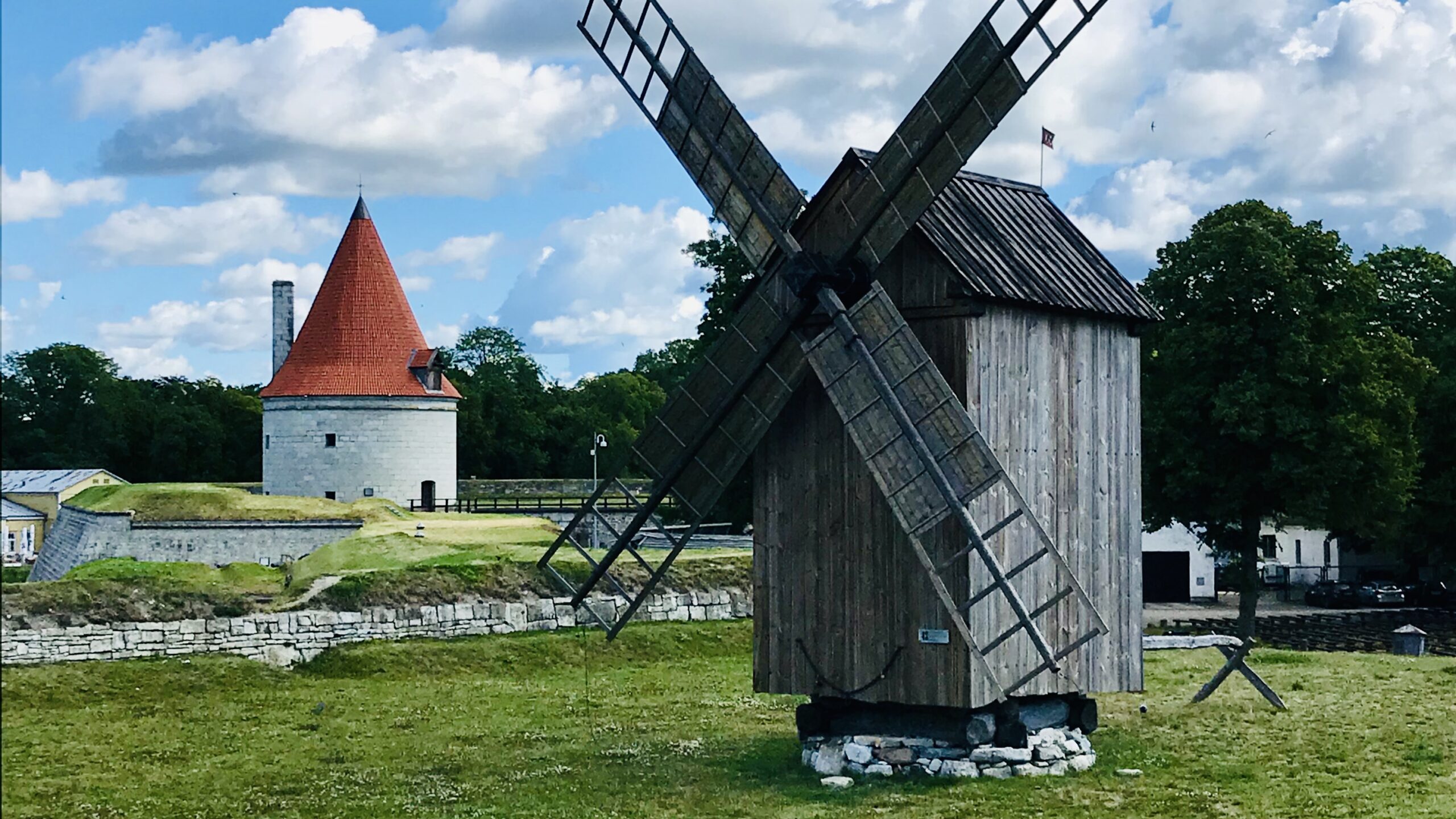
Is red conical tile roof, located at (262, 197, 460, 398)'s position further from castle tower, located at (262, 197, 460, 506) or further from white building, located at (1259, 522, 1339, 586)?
white building, located at (1259, 522, 1339, 586)

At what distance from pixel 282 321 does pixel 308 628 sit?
36621 millimetres

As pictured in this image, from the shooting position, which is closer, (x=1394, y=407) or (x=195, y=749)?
(x=195, y=749)

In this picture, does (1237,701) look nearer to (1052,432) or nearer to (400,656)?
(1052,432)

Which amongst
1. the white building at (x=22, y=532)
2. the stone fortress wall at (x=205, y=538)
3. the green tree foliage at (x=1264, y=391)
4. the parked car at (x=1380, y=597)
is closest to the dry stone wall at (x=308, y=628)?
the green tree foliage at (x=1264, y=391)

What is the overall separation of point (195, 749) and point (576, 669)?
821 centimetres

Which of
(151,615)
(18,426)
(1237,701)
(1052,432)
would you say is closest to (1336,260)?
(1237,701)

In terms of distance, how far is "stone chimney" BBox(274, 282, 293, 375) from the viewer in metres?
57.0

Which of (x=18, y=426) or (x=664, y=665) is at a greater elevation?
(x=18, y=426)

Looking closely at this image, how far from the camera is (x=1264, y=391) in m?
32.6

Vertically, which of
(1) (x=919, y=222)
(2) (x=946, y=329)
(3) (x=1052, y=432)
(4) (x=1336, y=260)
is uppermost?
(4) (x=1336, y=260)

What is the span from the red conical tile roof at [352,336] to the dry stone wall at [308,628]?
24929 mm

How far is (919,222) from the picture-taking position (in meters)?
13.9

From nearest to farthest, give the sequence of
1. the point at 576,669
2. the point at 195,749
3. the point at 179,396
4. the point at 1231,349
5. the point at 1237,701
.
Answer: the point at 195,749
the point at 1237,701
the point at 576,669
the point at 1231,349
the point at 179,396

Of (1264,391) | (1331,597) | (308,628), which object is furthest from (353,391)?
(1331,597)
